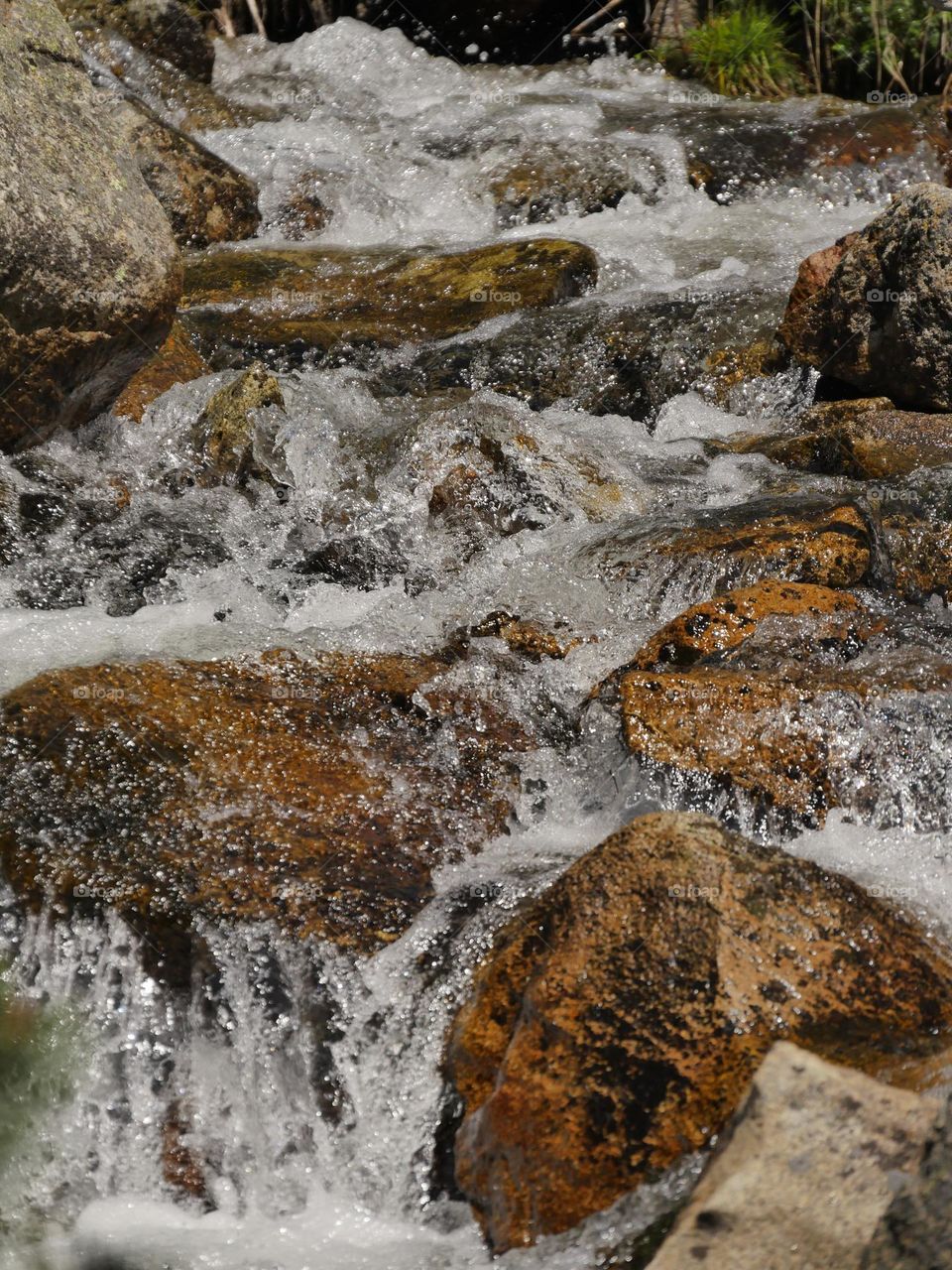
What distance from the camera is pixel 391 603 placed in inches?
175

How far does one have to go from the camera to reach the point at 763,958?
7.83 ft

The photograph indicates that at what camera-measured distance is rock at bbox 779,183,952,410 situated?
5.54 meters

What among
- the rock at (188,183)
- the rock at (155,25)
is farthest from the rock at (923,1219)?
the rock at (155,25)

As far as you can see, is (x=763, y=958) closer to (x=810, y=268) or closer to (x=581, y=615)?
(x=581, y=615)

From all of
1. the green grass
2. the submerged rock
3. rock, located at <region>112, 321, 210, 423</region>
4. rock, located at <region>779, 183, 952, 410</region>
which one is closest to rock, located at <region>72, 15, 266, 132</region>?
the green grass

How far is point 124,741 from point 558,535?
2055 millimetres

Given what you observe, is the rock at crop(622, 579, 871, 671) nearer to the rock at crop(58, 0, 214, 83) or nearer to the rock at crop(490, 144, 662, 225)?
the rock at crop(490, 144, 662, 225)

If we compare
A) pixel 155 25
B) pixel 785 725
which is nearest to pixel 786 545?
pixel 785 725

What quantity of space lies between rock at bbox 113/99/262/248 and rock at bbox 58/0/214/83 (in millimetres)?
2571

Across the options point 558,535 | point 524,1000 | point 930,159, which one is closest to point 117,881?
point 524,1000

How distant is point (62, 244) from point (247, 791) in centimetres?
227

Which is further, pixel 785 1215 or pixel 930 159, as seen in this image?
pixel 930 159

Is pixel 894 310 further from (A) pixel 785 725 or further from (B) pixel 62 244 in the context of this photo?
(B) pixel 62 244

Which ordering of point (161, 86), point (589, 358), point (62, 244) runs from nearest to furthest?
point (62, 244) → point (589, 358) → point (161, 86)
